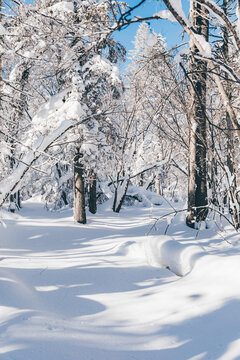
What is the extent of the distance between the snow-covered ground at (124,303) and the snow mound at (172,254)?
0.06ft

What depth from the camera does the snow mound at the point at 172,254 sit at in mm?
4609

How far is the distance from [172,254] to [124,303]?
172cm

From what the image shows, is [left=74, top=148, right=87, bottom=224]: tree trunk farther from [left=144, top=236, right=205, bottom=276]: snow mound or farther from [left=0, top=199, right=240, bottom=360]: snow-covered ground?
[left=144, top=236, right=205, bottom=276]: snow mound

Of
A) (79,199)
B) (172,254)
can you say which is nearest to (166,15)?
(172,254)

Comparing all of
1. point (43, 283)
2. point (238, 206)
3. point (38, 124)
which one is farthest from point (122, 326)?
point (38, 124)

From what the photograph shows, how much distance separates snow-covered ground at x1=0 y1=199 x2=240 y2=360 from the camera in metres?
2.62

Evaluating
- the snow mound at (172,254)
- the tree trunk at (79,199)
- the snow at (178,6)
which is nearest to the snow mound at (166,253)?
the snow mound at (172,254)

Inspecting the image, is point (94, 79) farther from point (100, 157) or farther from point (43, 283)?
point (43, 283)

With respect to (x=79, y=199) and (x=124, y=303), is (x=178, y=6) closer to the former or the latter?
(x=124, y=303)

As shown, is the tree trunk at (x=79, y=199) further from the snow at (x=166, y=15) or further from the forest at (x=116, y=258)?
the snow at (x=166, y=15)

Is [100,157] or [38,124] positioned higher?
[38,124]

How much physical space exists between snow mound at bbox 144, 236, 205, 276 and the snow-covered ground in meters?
0.02

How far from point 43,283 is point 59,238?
13.1 feet

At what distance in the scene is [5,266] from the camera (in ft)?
17.7
